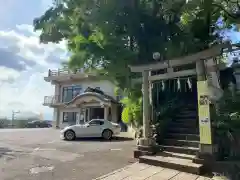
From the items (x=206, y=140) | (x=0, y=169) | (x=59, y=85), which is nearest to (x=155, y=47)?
(x=206, y=140)

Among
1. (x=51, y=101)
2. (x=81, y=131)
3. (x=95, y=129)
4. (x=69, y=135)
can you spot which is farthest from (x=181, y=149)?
(x=51, y=101)

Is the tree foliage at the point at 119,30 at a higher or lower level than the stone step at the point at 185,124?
higher

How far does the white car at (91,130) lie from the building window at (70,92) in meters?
16.0

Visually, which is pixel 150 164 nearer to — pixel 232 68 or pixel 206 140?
pixel 206 140

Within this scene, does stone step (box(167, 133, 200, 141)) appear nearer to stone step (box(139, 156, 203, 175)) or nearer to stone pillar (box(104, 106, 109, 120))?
stone step (box(139, 156, 203, 175))

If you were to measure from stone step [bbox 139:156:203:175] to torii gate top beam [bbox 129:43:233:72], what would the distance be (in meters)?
3.22

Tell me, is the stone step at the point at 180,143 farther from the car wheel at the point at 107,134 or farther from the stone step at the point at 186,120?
the car wheel at the point at 107,134

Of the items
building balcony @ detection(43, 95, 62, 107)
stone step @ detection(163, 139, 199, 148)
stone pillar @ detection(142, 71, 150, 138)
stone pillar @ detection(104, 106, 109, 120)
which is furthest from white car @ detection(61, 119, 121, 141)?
building balcony @ detection(43, 95, 62, 107)

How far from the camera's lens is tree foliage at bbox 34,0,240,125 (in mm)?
9688

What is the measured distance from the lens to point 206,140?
746 cm

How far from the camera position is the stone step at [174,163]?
7121 mm

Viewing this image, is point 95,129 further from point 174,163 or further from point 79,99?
point 79,99

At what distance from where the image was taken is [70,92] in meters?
33.0

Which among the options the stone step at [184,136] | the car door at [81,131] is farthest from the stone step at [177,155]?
the car door at [81,131]
